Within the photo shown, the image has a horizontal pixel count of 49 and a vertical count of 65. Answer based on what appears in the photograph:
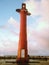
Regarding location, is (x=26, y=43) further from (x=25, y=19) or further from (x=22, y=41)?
(x=25, y=19)

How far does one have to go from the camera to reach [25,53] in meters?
26.8

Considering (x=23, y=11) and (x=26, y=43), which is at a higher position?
(x=23, y=11)

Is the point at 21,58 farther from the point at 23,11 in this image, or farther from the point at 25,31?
the point at 23,11

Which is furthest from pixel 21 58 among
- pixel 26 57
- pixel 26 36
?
pixel 26 36

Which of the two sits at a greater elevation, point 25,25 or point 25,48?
point 25,25

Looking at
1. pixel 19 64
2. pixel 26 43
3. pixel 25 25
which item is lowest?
pixel 19 64

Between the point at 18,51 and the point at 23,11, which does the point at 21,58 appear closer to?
the point at 18,51

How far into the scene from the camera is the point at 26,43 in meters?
26.7

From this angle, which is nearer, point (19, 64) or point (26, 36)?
point (26, 36)

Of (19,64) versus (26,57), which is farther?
(19,64)

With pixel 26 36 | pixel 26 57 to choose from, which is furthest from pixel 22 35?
pixel 26 57

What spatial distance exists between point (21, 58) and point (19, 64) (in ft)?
6.91

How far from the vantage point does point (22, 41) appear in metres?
26.5

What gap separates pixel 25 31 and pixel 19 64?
399 centimetres
